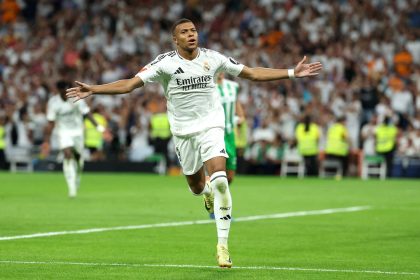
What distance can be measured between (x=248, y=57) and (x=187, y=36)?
24896mm

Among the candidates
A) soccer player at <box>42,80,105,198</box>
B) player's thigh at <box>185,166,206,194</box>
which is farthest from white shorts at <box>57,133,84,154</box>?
player's thigh at <box>185,166,206,194</box>

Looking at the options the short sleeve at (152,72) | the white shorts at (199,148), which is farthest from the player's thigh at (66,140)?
the short sleeve at (152,72)

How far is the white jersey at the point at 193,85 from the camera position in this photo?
1252 centimetres

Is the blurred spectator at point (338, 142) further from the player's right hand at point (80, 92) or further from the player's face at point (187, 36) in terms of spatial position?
the player's right hand at point (80, 92)

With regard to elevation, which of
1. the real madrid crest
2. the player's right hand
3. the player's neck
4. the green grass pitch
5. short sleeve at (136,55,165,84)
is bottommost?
the green grass pitch

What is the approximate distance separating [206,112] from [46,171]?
2706 centimetres

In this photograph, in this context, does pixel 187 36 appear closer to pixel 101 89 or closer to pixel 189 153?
pixel 101 89

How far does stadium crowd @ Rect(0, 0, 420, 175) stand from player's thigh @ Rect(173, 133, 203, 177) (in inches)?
695

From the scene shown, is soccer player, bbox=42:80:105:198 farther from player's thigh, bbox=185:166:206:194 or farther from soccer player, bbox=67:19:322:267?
soccer player, bbox=67:19:322:267

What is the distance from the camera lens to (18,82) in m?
41.6

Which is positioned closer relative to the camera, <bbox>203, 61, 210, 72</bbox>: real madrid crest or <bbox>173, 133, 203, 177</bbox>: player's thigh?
<bbox>203, 61, 210, 72</bbox>: real madrid crest

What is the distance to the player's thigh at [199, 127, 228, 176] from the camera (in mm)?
12281

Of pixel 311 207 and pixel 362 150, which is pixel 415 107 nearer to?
pixel 362 150

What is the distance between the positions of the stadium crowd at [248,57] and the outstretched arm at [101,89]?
19.2 m
